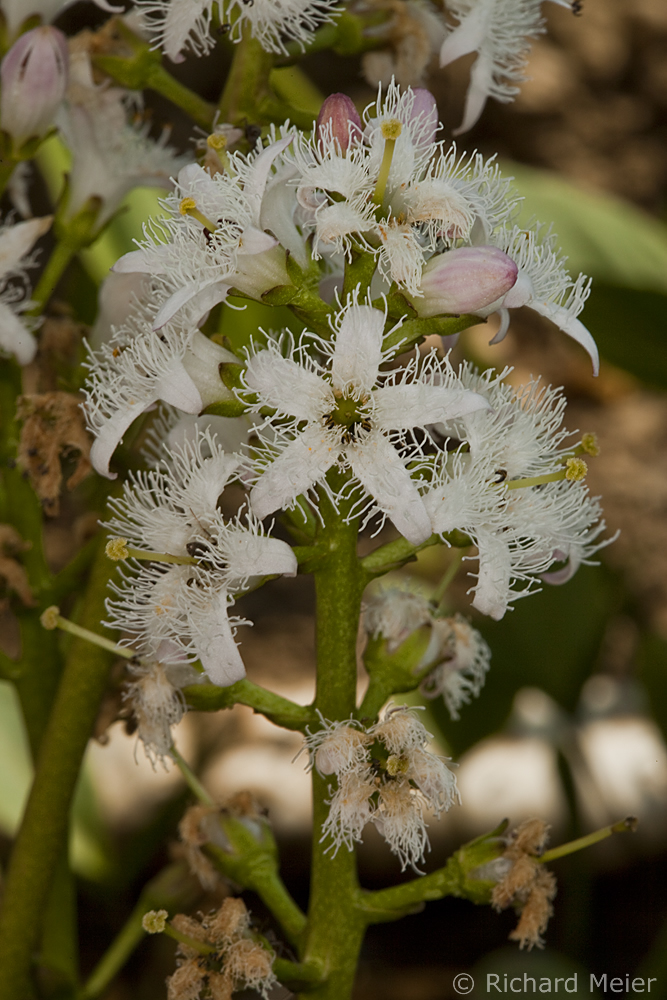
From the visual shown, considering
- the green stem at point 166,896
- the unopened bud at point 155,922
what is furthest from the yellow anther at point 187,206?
the green stem at point 166,896

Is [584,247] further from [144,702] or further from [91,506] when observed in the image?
[144,702]

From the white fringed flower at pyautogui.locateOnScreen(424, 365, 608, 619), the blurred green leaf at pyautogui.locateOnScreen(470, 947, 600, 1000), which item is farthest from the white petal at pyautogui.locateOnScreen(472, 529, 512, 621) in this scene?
the blurred green leaf at pyautogui.locateOnScreen(470, 947, 600, 1000)

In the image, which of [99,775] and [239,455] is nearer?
[239,455]

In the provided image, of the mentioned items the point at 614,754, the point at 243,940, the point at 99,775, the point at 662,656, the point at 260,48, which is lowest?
the point at 99,775

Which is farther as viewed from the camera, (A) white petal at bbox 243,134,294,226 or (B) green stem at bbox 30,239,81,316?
(B) green stem at bbox 30,239,81,316

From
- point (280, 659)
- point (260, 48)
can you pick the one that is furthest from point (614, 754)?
point (260, 48)

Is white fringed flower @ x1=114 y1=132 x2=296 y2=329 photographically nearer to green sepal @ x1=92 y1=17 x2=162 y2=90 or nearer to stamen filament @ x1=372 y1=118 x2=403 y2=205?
stamen filament @ x1=372 y1=118 x2=403 y2=205

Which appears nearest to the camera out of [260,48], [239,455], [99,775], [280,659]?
[239,455]

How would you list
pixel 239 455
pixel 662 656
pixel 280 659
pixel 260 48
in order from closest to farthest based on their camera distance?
pixel 239 455
pixel 260 48
pixel 662 656
pixel 280 659
